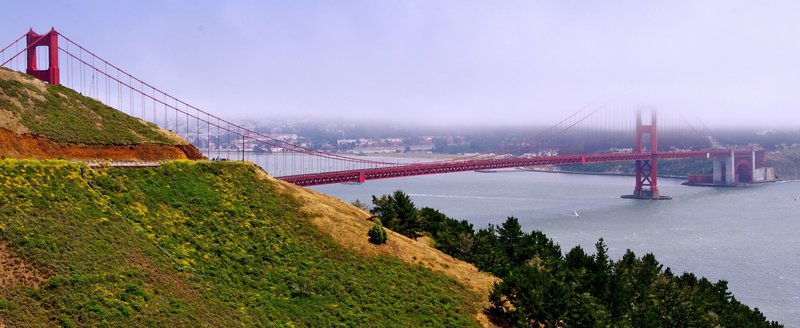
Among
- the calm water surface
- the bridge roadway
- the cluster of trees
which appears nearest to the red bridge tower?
the cluster of trees

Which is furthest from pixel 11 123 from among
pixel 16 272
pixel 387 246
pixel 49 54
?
pixel 387 246

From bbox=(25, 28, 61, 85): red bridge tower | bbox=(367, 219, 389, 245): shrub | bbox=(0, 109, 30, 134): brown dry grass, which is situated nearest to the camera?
bbox=(0, 109, 30, 134): brown dry grass

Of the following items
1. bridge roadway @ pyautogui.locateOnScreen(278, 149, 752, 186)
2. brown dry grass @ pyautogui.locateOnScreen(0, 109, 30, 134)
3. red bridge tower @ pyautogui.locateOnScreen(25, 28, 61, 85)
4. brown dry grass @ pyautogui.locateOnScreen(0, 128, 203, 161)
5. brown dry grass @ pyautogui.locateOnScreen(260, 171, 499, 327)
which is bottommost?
brown dry grass @ pyautogui.locateOnScreen(260, 171, 499, 327)

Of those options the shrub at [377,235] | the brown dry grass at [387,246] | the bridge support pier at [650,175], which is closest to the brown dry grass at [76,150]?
the brown dry grass at [387,246]

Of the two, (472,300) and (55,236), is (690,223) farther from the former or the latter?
(55,236)

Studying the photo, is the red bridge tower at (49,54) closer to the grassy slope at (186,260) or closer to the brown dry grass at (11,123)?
the brown dry grass at (11,123)

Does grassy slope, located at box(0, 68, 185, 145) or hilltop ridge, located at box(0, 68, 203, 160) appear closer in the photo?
hilltop ridge, located at box(0, 68, 203, 160)

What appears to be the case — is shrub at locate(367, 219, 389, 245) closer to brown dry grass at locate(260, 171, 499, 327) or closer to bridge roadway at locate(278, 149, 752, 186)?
brown dry grass at locate(260, 171, 499, 327)

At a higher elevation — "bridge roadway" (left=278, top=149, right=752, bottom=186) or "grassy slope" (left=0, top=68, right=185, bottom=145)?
"grassy slope" (left=0, top=68, right=185, bottom=145)

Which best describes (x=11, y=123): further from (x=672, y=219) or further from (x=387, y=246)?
(x=672, y=219)
